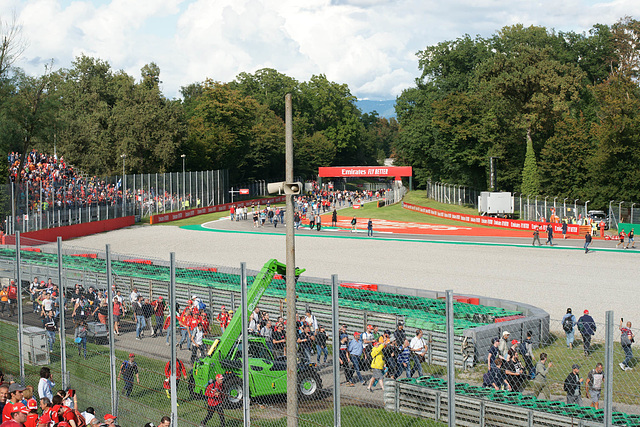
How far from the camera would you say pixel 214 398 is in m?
10.1

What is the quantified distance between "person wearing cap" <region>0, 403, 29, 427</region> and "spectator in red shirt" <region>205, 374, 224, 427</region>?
2602 mm

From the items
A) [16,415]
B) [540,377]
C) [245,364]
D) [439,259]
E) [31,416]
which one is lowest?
[439,259]

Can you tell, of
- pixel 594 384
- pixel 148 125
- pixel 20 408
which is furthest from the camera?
pixel 148 125

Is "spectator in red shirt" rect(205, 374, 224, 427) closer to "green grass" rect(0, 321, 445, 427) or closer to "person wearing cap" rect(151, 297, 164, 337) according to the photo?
"green grass" rect(0, 321, 445, 427)

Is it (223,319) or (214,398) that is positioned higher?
(223,319)

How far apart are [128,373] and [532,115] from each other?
59443mm

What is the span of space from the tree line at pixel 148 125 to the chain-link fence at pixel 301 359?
39.7 metres

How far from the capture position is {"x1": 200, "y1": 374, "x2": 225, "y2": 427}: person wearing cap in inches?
392

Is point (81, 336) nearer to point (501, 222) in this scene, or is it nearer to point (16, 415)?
point (16, 415)

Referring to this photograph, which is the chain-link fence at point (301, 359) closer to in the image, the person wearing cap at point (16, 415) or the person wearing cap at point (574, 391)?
the person wearing cap at point (574, 391)

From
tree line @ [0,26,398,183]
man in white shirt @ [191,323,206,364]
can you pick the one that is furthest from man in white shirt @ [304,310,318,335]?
tree line @ [0,26,398,183]

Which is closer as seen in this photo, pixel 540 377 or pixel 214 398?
pixel 540 377

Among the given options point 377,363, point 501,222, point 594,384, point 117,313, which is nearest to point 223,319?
point 117,313

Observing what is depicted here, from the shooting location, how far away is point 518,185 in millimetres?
70125
